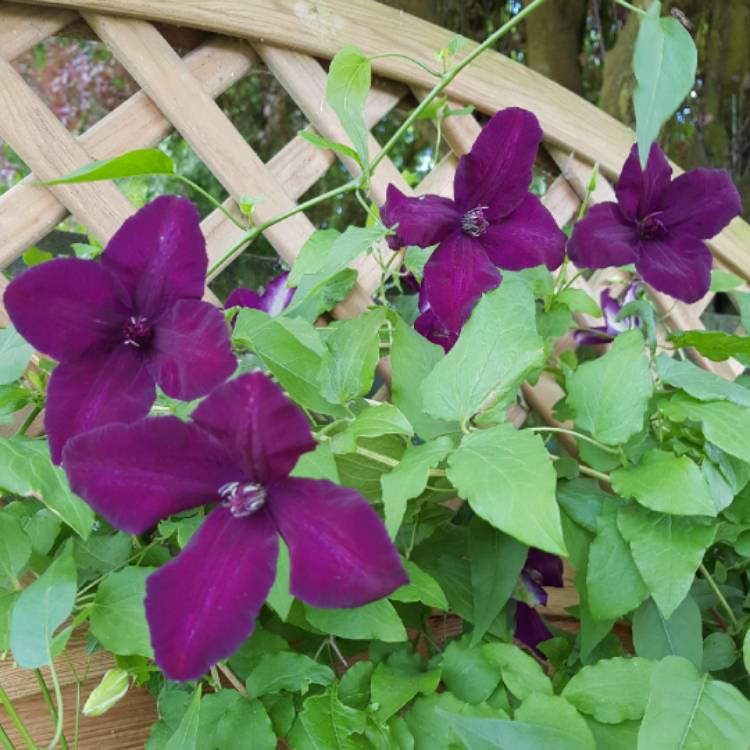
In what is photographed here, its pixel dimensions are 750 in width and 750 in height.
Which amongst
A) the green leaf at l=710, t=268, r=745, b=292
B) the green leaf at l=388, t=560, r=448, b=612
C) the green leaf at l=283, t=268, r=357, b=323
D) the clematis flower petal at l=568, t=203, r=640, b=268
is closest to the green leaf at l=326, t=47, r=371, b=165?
the green leaf at l=283, t=268, r=357, b=323

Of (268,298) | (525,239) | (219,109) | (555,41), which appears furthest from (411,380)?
(555,41)

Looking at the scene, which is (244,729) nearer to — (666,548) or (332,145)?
(666,548)

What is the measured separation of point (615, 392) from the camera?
0.60 metres

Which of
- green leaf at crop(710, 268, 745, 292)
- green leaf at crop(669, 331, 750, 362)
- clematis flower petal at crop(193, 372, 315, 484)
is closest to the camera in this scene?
clematis flower petal at crop(193, 372, 315, 484)

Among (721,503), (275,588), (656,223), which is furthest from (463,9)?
(275,588)

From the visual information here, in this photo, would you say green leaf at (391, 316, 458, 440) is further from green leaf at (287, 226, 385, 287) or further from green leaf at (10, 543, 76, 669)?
green leaf at (10, 543, 76, 669)

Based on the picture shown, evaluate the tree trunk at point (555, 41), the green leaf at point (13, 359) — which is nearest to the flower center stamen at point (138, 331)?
the green leaf at point (13, 359)

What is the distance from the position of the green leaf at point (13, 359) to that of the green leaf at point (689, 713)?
0.47m

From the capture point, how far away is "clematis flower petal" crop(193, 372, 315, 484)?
36 centimetres

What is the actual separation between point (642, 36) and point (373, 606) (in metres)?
0.39

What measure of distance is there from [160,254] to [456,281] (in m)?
0.24

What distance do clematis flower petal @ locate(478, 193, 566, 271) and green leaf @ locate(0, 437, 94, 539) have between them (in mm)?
361

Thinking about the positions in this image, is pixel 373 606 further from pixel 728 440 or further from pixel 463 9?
pixel 463 9

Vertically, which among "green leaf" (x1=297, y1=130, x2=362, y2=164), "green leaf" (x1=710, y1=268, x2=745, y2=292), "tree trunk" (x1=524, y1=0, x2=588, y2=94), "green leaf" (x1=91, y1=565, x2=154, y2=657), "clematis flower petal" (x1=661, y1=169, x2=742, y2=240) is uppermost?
"green leaf" (x1=297, y1=130, x2=362, y2=164)
